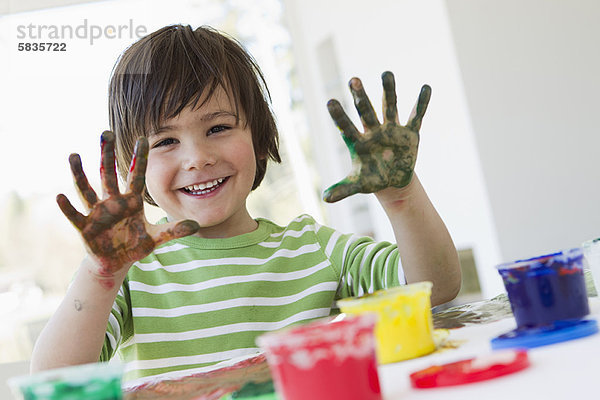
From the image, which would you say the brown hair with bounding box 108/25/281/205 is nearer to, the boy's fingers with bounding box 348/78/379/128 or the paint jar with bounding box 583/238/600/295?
the boy's fingers with bounding box 348/78/379/128

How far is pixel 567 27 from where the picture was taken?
9.84ft

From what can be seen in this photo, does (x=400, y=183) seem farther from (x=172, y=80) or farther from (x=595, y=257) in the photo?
(x=172, y=80)

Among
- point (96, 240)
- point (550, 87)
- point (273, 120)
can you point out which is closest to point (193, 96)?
point (273, 120)

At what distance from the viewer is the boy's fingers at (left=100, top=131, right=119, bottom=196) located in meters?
0.88

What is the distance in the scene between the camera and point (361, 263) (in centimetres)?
128

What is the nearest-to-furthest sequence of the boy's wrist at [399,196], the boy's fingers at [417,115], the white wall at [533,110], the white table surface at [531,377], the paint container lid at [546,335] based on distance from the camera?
the white table surface at [531,377], the paint container lid at [546,335], the boy's fingers at [417,115], the boy's wrist at [399,196], the white wall at [533,110]

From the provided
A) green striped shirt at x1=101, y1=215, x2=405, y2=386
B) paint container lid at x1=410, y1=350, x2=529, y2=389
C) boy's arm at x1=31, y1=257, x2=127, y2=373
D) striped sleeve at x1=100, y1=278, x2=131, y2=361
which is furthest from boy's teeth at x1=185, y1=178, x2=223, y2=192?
paint container lid at x1=410, y1=350, x2=529, y2=389

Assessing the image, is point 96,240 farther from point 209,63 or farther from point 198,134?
point 209,63

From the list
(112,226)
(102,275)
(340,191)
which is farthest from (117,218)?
(340,191)

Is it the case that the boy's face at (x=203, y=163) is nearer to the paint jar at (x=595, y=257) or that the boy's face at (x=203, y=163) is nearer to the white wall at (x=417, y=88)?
the paint jar at (x=595, y=257)

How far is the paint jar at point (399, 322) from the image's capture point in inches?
27.9

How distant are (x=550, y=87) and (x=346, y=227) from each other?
1538 mm

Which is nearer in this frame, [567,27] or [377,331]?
[377,331]

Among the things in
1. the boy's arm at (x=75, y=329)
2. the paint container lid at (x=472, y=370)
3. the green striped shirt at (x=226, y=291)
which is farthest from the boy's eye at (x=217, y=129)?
the paint container lid at (x=472, y=370)
